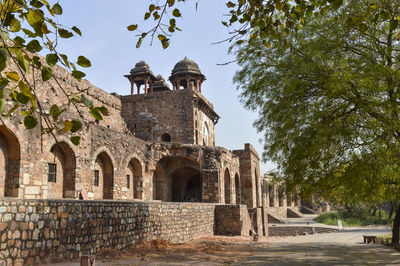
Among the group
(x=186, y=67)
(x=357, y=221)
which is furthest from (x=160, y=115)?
(x=357, y=221)

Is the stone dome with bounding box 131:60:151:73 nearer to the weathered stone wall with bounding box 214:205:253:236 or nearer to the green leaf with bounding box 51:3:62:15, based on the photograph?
the weathered stone wall with bounding box 214:205:253:236

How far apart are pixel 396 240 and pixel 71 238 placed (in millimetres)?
9543

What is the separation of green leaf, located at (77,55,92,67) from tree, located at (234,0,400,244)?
232 inches

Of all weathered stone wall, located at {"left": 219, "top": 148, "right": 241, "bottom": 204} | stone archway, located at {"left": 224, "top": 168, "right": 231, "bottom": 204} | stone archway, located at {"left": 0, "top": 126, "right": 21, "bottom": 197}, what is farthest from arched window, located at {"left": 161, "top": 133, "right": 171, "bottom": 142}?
stone archway, located at {"left": 0, "top": 126, "right": 21, "bottom": 197}

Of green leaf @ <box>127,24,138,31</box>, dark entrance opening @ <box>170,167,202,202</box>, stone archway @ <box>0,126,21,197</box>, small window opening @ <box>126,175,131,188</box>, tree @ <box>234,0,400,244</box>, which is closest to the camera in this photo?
green leaf @ <box>127,24,138,31</box>

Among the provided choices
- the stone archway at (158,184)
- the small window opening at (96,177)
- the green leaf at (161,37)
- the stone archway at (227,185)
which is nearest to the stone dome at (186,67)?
the stone archway at (227,185)

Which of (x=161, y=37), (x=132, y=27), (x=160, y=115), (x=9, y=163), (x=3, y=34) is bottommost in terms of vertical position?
(x=9, y=163)

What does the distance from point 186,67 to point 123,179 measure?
51.3ft

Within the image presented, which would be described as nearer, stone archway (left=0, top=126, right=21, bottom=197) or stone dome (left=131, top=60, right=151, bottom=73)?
stone archway (left=0, top=126, right=21, bottom=197)

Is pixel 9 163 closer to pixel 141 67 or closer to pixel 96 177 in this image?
pixel 96 177

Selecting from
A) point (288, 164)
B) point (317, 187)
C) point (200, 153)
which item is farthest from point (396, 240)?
point (200, 153)

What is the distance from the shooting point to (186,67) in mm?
29594

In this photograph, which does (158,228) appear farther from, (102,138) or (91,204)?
(102,138)

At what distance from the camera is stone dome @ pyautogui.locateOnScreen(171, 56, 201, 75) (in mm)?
29438
